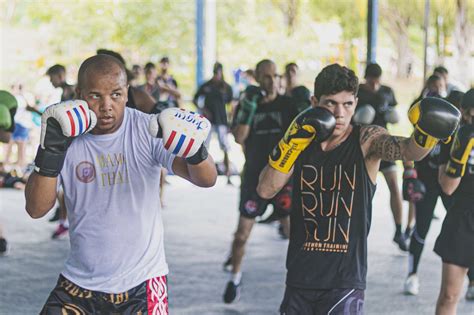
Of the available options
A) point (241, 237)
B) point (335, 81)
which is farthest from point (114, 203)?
point (241, 237)

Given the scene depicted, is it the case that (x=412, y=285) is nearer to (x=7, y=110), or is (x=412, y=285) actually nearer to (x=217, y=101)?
(x=7, y=110)

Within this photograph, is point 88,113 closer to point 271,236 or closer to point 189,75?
point 271,236

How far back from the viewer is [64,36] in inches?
1011

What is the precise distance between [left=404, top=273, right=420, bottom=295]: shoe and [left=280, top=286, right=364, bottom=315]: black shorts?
9.17 ft

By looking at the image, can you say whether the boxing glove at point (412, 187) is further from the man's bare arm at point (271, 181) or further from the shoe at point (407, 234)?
the man's bare arm at point (271, 181)

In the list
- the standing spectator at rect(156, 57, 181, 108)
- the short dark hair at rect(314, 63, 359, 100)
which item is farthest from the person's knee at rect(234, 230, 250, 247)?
the standing spectator at rect(156, 57, 181, 108)

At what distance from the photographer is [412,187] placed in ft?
20.9

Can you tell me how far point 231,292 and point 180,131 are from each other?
323 cm

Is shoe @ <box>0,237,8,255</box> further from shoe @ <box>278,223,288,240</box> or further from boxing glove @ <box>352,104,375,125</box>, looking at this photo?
boxing glove @ <box>352,104,375,125</box>

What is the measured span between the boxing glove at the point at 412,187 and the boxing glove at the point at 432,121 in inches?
115

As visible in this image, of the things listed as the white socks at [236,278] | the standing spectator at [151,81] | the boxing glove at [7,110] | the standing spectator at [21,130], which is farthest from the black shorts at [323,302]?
the standing spectator at [21,130]

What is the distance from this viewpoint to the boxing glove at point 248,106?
633 cm

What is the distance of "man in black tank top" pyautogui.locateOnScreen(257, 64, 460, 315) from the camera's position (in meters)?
3.52

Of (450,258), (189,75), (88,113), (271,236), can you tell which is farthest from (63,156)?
(189,75)
